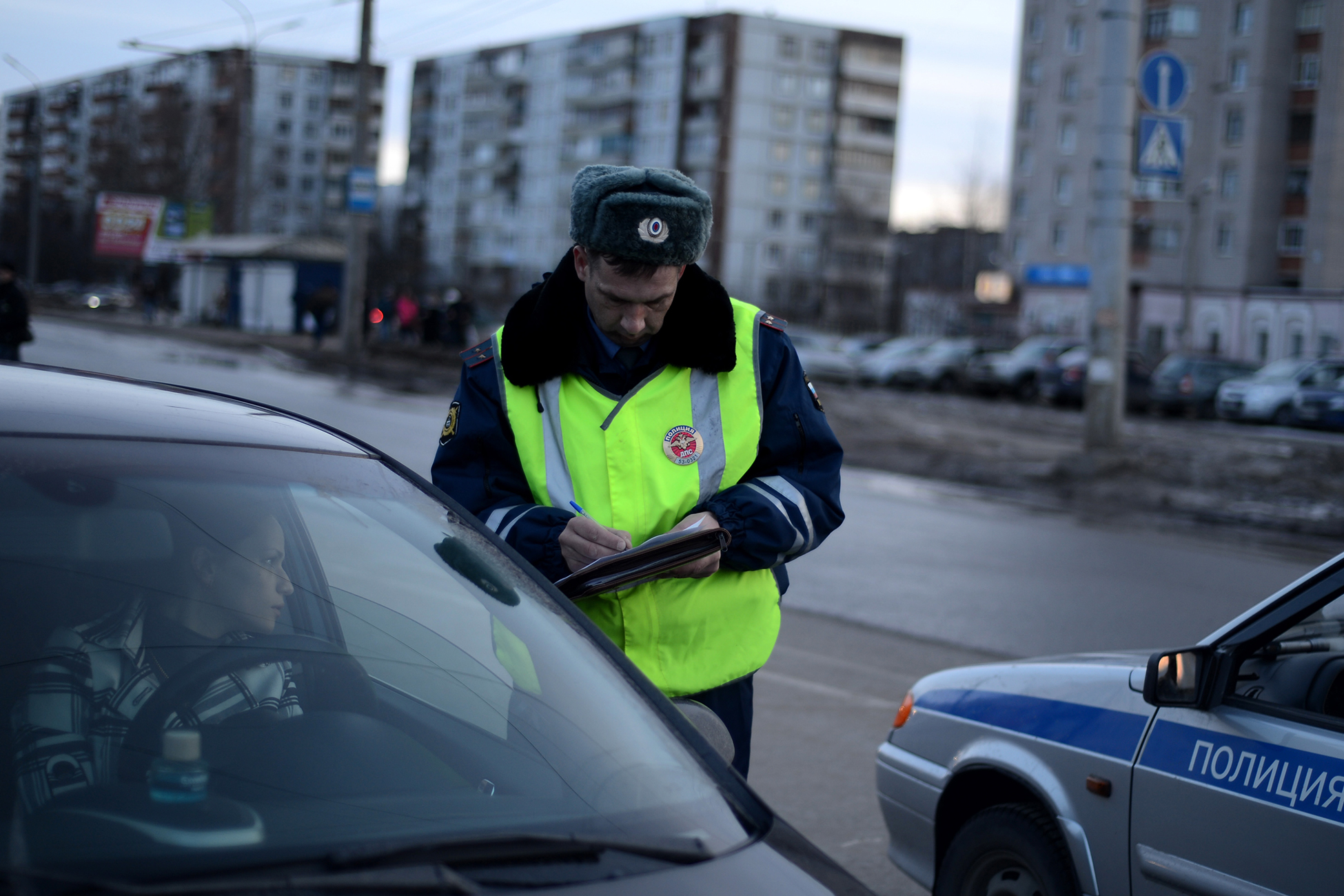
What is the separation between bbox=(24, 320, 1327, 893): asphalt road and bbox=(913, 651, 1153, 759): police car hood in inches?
31.5

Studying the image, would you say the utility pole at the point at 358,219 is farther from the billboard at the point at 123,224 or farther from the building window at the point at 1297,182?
the building window at the point at 1297,182

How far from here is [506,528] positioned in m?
2.71

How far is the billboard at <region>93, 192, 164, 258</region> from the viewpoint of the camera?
58.8 metres

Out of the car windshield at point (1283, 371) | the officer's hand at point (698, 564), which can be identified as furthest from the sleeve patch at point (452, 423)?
the car windshield at point (1283, 371)

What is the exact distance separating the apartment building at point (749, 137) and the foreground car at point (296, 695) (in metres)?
84.0

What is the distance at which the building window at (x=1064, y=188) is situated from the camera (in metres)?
67.6

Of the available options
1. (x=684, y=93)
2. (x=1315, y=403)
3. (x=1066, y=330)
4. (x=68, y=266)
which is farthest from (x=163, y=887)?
(x=68, y=266)

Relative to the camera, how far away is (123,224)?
194 feet

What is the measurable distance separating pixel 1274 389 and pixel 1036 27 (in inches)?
1768

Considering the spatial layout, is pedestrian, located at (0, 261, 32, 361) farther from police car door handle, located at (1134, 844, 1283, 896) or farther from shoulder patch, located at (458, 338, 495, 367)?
police car door handle, located at (1134, 844, 1283, 896)

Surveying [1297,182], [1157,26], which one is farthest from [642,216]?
[1157,26]

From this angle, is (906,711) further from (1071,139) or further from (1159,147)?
(1071,139)

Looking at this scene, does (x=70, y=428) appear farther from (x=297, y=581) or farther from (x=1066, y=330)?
(x=1066, y=330)

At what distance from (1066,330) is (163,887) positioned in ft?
212
